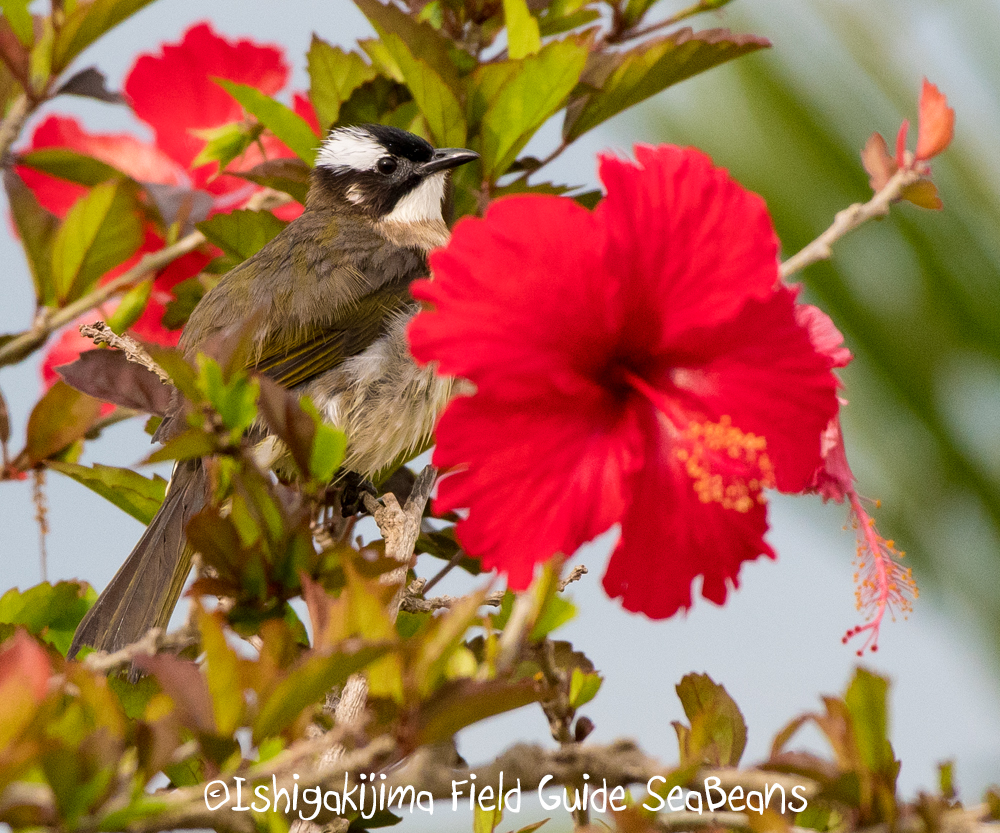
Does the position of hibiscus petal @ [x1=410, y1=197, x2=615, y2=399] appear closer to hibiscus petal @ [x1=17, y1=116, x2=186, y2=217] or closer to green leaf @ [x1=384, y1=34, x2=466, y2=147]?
green leaf @ [x1=384, y1=34, x2=466, y2=147]

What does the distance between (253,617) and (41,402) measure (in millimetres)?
850

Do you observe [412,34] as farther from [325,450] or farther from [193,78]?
[325,450]

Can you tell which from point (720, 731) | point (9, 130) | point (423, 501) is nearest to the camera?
point (720, 731)

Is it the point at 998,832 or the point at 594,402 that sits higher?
the point at 594,402

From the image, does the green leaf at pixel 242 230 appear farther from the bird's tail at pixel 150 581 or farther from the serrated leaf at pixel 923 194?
the serrated leaf at pixel 923 194

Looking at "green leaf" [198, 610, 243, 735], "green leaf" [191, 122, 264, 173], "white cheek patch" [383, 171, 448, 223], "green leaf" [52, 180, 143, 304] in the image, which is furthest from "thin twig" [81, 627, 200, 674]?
"white cheek patch" [383, 171, 448, 223]

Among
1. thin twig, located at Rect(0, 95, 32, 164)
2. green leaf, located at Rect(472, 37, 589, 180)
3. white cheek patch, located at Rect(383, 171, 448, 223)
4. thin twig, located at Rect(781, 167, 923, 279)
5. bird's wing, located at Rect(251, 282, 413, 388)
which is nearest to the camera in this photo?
thin twig, located at Rect(781, 167, 923, 279)

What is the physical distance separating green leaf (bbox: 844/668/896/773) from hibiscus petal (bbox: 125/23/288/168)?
4.79 ft

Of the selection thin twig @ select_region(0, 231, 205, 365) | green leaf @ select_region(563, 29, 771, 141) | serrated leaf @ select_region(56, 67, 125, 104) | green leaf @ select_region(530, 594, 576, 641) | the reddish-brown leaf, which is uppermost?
serrated leaf @ select_region(56, 67, 125, 104)

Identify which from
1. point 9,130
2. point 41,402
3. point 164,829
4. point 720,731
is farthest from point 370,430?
point 164,829

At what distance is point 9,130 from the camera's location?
1.65 metres

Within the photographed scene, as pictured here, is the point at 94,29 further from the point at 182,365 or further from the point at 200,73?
the point at 182,365

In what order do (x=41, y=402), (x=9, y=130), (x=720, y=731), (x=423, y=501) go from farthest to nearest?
1. (x=9, y=130)
2. (x=41, y=402)
3. (x=423, y=501)
4. (x=720, y=731)

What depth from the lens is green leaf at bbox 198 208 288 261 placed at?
5.08ft
